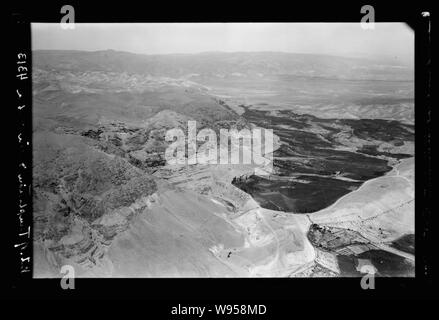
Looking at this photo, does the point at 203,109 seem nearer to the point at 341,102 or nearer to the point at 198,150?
the point at 198,150

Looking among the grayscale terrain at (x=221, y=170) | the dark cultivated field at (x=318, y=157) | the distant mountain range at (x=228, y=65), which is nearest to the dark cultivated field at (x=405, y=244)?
the grayscale terrain at (x=221, y=170)

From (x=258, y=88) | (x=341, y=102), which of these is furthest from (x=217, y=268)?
(x=341, y=102)

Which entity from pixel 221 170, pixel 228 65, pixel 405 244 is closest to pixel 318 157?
pixel 221 170

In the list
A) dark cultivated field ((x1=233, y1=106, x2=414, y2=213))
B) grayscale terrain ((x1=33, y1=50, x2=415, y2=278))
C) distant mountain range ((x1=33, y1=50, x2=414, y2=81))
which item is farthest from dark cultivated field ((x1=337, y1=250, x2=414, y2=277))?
distant mountain range ((x1=33, y1=50, x2=414, y2=81))

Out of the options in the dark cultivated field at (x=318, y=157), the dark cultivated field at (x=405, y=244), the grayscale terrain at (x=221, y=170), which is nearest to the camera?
the grayscale terrain at (x=221, y=170)

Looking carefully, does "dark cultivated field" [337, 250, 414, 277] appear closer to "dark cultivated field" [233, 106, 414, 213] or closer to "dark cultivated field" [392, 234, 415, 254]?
"dark cultivated field" [392, 234, 415, 254]

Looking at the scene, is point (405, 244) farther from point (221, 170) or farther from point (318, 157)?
point (221, 170)

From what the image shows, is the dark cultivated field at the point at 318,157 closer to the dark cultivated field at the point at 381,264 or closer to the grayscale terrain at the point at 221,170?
the grayscale terrain at the point at 221,170
